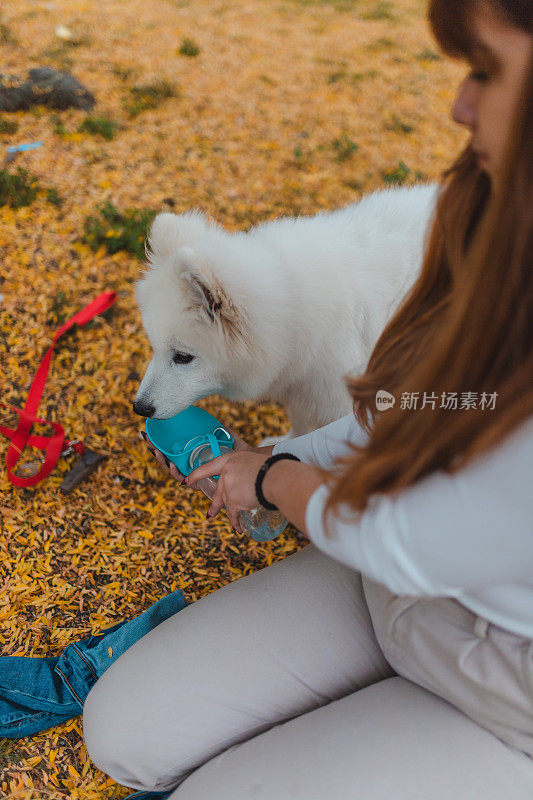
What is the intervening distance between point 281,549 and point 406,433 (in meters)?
1.49

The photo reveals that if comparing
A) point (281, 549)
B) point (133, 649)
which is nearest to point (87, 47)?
point (281, 549)

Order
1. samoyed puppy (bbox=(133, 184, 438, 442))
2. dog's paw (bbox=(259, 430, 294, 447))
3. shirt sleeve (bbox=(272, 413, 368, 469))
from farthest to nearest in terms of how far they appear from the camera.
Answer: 1. dog's paw (bbox=(259, 430, 294, 447))
2. samoyed puppy (bbox=(133, 184, 438, 442))
3. shirt sleeve (bbox=(272, 413, 368, 469))

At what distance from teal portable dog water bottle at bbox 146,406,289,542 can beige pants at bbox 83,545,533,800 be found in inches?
19.3

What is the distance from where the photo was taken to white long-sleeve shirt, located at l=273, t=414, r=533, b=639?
0.92 meters

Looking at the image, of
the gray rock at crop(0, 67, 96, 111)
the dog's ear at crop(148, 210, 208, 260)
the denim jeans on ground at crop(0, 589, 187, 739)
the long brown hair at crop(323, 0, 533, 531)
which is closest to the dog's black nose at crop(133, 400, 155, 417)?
the dog's ear at crop(148, 210, 208, 260)

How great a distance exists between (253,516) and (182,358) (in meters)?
0.64

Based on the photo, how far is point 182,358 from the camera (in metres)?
2.04

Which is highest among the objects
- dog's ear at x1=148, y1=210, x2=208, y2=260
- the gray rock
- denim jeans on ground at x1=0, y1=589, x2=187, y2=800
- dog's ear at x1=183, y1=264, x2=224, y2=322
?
the gray rock

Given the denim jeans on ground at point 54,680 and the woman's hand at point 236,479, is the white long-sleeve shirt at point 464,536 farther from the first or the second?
the denim jeans on ground at point 54,680

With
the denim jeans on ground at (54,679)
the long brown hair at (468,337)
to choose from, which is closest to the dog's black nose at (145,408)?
the denim jeans on ground at (54,679)

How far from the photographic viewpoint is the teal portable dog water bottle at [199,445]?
1991 mm

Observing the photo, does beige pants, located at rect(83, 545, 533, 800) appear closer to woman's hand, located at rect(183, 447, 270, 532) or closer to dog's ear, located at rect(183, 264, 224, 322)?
woman's hand, located at rect(183, 447, 270, 532)

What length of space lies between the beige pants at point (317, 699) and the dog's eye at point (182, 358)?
32.3 inches

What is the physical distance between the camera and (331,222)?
2289mm
